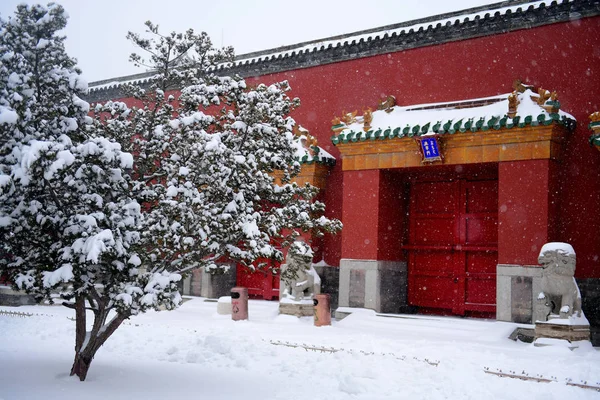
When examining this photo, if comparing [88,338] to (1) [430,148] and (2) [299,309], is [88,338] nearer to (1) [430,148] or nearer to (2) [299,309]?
(2) [299,309]

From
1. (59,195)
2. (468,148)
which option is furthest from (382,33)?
(59,195)

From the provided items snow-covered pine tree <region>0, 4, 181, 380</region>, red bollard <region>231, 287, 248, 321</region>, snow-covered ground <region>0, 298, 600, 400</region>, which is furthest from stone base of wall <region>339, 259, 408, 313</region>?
snow-covered pine tree <region>0, 4, 181, 380</region>

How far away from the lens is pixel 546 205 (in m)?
9.88

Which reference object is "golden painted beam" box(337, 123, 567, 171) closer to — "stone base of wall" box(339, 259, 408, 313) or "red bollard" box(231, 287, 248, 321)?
"stone base of wall" box(339, 259, 408, 313)

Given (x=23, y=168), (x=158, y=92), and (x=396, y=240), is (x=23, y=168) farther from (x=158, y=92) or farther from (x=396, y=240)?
(x=396, y=240)

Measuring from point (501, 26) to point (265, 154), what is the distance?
24.4ft

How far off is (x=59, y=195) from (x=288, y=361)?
342 cm

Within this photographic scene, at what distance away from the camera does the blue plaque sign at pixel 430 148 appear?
10820 millimetres

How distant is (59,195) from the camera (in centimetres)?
523

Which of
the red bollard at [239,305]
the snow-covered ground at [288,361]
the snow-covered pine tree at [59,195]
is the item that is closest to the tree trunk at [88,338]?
the snow-covered ground at [288,361]

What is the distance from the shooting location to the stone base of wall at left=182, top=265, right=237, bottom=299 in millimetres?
14391

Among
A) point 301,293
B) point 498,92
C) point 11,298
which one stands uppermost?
point 498,92

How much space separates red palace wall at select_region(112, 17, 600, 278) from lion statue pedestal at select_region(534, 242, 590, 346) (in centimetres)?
93

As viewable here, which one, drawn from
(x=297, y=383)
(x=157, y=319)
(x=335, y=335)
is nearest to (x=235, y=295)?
(x=157, y=319)
